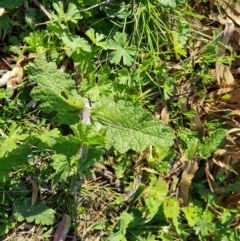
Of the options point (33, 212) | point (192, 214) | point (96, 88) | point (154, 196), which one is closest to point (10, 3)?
point (96, 88)

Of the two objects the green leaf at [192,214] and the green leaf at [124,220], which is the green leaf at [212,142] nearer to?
the green leaf at [192,214]

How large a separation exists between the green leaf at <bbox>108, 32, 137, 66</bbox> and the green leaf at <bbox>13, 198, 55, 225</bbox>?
2.47ft

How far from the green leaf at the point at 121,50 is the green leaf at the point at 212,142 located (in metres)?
0.56

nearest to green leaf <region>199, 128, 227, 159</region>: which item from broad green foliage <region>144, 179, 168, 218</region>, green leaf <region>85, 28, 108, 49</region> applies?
broad green foliage <region>144, 179, 168, 218</region>

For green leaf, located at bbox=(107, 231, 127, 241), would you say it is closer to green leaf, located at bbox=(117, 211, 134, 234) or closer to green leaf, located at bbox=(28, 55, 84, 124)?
green leaf, located at bbox=(117, 211, 134, 234)

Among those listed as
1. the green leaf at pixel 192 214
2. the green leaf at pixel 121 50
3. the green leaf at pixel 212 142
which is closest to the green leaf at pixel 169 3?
the green leaf at pixel 121 50

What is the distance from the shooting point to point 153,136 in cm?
185

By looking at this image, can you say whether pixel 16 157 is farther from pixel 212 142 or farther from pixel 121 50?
pixel 212 142

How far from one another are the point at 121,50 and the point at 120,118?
41cm

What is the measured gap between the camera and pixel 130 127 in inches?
74.0

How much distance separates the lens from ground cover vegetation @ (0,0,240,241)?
193cm

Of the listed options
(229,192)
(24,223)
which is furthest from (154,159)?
(24,223)

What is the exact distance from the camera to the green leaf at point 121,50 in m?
2.14

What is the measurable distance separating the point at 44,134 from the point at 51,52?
1.28 feet
